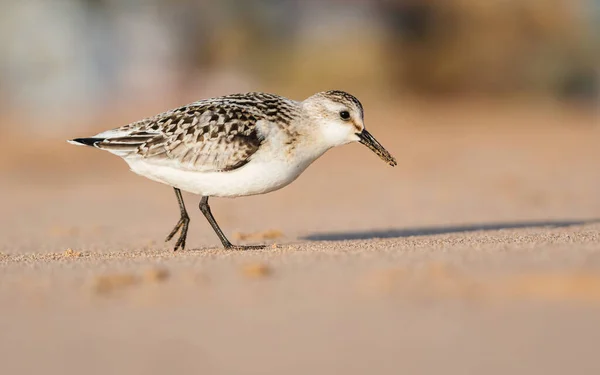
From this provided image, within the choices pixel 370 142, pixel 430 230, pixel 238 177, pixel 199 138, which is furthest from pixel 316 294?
pixel 430 230

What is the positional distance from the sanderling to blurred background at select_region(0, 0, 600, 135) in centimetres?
1659

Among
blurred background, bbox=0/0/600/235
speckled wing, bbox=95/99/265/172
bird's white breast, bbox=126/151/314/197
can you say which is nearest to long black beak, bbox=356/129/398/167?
bird's white breast, bbox=126/151/314/197

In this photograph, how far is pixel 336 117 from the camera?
682 centimetres

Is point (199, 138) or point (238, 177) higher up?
point (199, 138)

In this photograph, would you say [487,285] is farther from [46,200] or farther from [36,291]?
[46,200]

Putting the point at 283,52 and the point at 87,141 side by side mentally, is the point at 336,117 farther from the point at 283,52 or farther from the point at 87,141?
the point at 283,52

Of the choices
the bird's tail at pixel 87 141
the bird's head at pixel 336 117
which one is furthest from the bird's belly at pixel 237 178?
the bird's tail at pixel 87 141

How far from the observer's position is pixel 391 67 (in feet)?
83.0

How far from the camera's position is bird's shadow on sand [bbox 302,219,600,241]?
7.75m

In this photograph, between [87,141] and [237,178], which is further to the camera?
[87,141]

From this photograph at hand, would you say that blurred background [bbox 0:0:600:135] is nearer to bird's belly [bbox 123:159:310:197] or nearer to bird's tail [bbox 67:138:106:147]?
bird's tail [bbox 67:138:106:147]

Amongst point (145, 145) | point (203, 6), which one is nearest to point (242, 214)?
point (145, 145)

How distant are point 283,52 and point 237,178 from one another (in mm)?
21643

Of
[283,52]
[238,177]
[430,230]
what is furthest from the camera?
[283,52]
